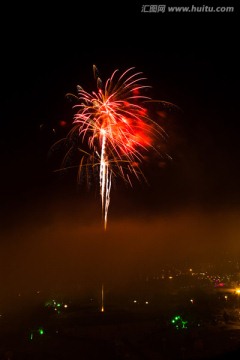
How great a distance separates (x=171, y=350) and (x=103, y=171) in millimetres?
7162

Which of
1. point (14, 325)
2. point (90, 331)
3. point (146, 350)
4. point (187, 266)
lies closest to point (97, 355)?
point (146, 350)

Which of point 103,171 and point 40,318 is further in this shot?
point 40,318

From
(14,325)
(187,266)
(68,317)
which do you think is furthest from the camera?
(187,266)

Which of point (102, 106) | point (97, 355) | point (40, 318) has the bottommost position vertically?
point (97, 355)

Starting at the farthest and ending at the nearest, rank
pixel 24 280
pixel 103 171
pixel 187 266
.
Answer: pixel 187 266 → pixel 24 280 → pixel 103 171

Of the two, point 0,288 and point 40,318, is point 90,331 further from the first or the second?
point 0,288

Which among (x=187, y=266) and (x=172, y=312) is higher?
(x=187, y=266)

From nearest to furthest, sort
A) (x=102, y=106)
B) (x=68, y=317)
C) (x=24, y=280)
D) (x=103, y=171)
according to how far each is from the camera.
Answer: (x=102, y=106)
(x=103, y=171)
(x=68, y=317)
(x=24, y=280)

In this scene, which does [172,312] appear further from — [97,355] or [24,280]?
[24,280]

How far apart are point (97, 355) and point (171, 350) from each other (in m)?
2.77

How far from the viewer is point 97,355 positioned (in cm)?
1438

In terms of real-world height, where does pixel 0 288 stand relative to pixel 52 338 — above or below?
above

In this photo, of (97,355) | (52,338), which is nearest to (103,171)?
(97,355)

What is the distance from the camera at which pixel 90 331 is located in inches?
719
